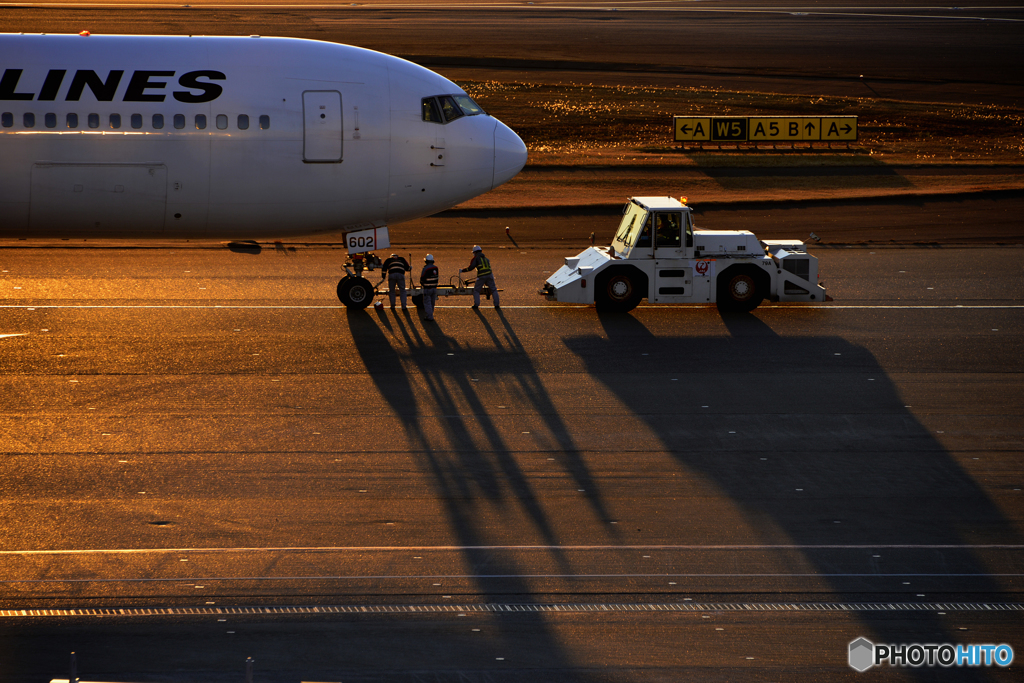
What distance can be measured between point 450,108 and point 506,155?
168cm

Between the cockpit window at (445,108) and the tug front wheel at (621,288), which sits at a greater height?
the cockpit window at (445,108)

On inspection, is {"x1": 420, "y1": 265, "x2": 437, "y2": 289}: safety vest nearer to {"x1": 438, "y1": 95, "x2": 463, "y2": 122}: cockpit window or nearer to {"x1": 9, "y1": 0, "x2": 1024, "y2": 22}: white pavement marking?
{"x1": 438, "y1": 95, "x2": 463, "y2": 122}: cockpit window

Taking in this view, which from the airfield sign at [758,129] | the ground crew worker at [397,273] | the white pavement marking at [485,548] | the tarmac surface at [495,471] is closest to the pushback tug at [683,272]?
the tarmac surface at [495,471]

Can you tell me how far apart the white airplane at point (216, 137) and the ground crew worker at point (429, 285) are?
144 centimetres

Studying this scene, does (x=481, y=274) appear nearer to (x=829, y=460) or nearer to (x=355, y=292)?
(x=355, y=292)

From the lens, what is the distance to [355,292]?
25.6 m

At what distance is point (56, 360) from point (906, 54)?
2470 inches

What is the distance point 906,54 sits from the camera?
70312mm

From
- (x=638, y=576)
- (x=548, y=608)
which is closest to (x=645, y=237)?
(x=638, y=576)

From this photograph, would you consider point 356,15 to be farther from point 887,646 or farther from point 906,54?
point 887,646

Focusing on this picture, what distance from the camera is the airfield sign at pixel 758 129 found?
46250 millimetres

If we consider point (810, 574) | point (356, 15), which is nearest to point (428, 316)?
point (810, 574)

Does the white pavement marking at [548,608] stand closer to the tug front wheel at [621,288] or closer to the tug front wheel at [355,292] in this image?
the tug front wheel at [621,288]

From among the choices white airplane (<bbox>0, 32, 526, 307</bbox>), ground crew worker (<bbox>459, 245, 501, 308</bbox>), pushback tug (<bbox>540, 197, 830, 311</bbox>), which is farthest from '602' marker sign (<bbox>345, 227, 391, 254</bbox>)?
pushback tug (<bbox>540, 197, 830, 311</bbox>)
